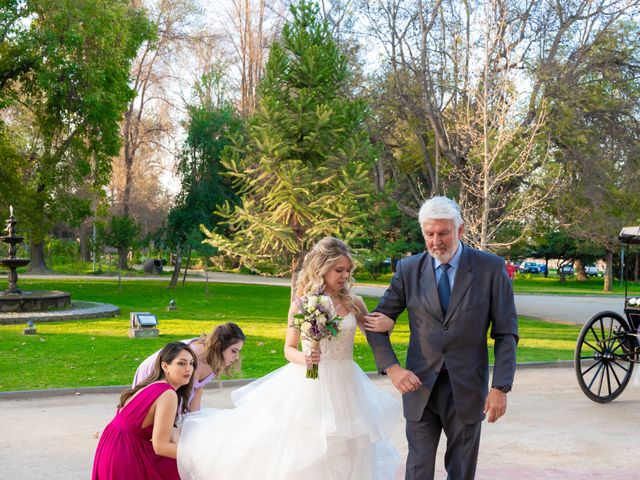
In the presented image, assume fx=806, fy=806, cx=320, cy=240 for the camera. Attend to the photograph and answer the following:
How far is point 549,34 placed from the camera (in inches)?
1073

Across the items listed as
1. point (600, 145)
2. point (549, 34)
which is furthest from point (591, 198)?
point (549, 34)

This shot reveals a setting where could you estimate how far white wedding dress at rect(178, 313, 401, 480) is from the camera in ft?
16.8

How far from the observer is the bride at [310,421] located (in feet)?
16.8

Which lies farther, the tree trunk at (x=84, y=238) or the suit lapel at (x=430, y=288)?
the tree trunk at (x=84, y=238)

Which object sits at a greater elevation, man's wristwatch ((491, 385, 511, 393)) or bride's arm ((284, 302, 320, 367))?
bride's arm ((284, 302, 320, 367))

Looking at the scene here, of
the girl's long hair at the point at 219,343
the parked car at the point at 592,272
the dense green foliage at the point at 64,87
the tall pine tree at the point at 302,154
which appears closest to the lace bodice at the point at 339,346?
the girl's long hair at the point at 219,343

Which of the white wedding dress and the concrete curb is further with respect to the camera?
the concrete curb

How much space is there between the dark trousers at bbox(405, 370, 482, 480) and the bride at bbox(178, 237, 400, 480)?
60cm

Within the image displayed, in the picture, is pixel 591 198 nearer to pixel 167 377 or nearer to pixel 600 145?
pixel 600 145

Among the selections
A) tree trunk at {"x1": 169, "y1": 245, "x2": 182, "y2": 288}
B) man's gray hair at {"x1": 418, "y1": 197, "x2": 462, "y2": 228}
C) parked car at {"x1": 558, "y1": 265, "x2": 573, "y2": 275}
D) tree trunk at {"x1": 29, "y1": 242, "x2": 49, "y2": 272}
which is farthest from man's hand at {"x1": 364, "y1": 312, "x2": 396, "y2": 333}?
parked car at {"x1": 558, "y1": 265, "x2": 573, "y2": 275}

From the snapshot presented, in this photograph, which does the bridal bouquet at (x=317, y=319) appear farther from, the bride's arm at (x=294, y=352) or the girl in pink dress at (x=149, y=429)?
the girl in pink dress at (x=149, y=429)

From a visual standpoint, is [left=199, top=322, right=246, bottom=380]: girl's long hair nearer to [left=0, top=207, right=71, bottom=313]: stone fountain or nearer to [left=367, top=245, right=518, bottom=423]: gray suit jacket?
[left=367, top=245, right=518, bottom=423]: gray suit jacket

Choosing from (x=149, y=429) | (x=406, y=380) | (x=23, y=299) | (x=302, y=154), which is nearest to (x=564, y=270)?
(x=302, y=154)

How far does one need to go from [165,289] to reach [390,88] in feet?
44.7
